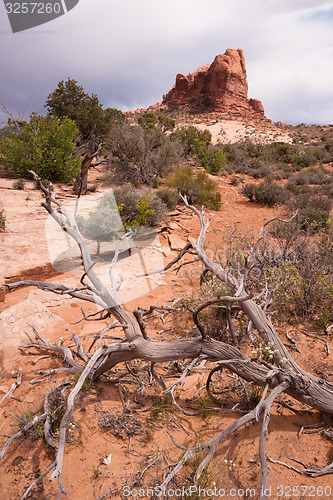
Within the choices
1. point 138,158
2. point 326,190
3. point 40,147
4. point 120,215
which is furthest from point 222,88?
point 120,215

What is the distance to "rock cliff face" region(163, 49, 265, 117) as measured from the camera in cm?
4772

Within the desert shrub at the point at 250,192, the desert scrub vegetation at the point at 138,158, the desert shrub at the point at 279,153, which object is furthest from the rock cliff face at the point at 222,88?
the desert shrub at the point at 250,192

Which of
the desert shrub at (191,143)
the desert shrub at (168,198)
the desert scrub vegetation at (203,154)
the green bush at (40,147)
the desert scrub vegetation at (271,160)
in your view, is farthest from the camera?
the desert shrub at (191,143)

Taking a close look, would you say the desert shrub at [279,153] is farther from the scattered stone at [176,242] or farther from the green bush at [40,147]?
the scattered stone at [176,242]

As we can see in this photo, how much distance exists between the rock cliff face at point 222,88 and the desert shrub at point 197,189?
141 ft

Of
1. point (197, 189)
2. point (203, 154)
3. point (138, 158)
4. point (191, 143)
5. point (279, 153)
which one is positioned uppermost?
point (191, 143)

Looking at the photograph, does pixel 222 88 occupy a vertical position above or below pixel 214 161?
above

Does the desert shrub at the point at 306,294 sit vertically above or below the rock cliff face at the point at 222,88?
below

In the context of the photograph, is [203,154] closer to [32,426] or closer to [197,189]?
[197,189]

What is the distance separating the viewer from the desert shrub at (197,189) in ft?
30.2

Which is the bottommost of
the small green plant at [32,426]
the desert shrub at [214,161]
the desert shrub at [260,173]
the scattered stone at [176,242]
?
the small green plant at [32,426]

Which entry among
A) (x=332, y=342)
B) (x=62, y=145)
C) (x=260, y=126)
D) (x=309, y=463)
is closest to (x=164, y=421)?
(x=309, y=463)

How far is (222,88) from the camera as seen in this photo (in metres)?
48.0

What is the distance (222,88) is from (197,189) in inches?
1895
